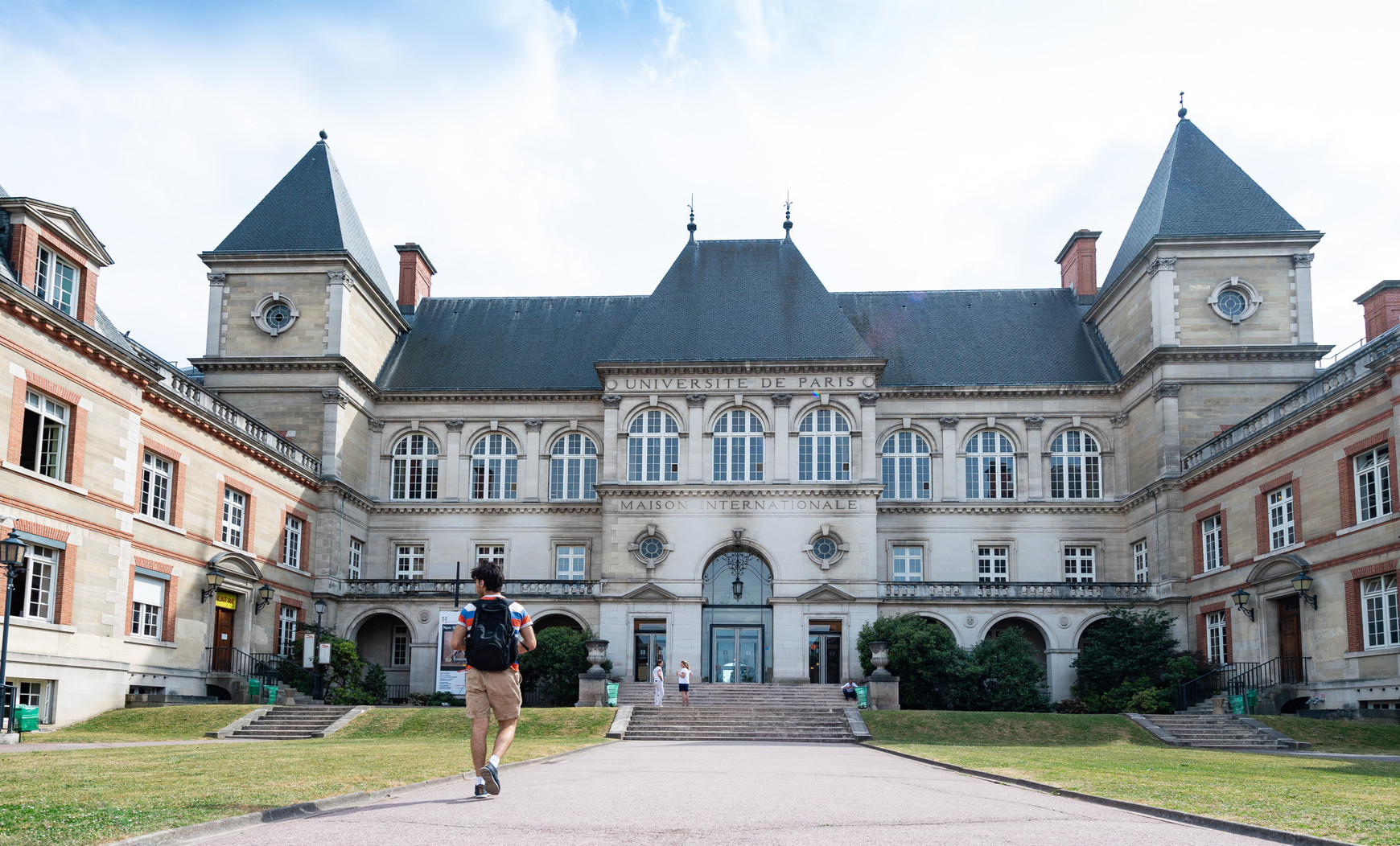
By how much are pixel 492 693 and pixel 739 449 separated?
114 feet

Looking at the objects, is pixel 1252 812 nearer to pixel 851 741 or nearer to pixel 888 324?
pixel 851 741

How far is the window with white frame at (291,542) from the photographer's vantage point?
4106 cm

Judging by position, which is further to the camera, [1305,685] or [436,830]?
[1305,685]

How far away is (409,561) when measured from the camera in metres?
48.2

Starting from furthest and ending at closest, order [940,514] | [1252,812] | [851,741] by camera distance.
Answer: [940,514], [851,741], [1252,812]

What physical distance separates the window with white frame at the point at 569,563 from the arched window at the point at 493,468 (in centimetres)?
299

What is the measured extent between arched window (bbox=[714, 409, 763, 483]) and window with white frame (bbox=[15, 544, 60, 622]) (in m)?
23.1

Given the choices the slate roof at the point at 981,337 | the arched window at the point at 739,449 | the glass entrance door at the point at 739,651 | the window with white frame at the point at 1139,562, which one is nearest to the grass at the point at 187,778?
the glass entrance door at the point at 739,651

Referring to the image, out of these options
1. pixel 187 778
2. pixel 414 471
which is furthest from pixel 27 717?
pixel 414 471

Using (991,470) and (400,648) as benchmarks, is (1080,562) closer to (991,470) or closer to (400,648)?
(991,470)

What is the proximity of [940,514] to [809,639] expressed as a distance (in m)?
7.66

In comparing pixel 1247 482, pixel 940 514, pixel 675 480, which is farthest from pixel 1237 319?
pixel 675 480

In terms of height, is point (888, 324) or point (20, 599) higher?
Result: point (888, 324)

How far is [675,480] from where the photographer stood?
4491 centimetres
